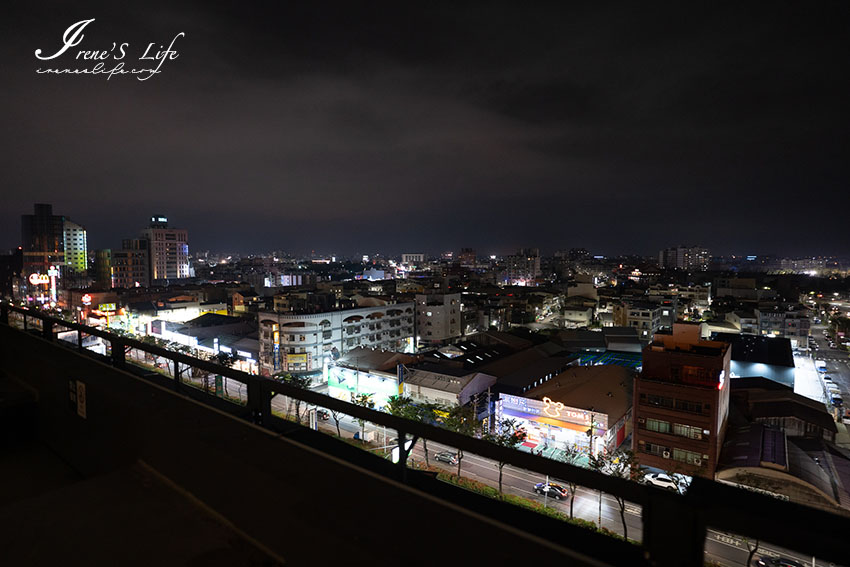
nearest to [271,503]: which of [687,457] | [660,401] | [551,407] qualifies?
[660,401]

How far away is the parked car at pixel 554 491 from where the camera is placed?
9.80 m

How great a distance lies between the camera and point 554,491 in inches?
389

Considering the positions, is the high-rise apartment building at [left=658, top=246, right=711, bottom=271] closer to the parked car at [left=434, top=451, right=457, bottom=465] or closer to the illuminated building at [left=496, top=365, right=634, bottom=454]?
the illuminated building at [left=496, top=365, right=634, bottom=454]

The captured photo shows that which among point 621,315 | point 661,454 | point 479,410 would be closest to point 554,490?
point 661,454

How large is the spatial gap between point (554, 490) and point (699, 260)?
11970cm

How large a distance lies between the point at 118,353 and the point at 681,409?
37.0ft

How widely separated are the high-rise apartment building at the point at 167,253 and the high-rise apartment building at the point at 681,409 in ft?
205

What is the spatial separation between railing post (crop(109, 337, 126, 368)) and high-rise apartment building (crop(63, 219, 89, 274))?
67.5 metres

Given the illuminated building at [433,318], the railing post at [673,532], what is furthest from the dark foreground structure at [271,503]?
the illuminated building at [433,318]

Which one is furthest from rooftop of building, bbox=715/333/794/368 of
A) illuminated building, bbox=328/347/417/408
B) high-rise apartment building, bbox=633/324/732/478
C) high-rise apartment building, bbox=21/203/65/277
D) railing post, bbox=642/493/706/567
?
high-rise apartment building, bbox=21/203/65/277

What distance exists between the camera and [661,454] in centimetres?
1051

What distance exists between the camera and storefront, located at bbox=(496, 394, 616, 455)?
11.4 m

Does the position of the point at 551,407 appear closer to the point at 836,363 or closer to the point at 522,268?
the point at 836,363

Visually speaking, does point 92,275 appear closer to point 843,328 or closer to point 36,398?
point 36,398
